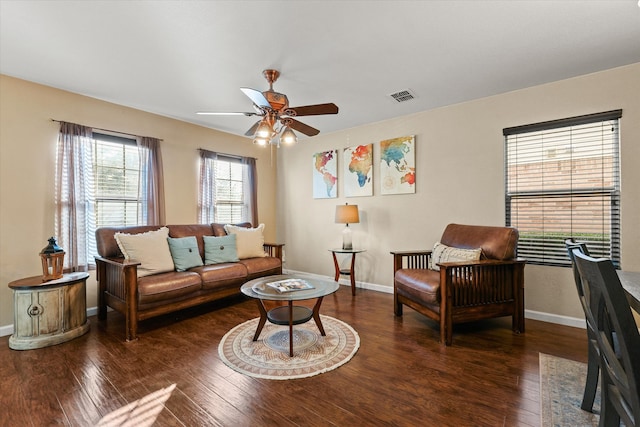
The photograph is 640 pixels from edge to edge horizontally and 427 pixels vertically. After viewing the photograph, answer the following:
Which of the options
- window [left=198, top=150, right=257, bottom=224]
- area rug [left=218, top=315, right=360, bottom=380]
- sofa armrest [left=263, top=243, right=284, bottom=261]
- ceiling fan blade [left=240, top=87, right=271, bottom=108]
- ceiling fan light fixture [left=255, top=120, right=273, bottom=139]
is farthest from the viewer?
window [left=198, top=150, right=257, bottom=224]

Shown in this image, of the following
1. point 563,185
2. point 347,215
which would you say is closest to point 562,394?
point 563,185

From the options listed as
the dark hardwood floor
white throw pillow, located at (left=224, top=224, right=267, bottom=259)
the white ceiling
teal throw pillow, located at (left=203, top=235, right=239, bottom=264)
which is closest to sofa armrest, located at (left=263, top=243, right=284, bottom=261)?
white throw pillow, located at (left=224, top=224, right=267, bottom=259)

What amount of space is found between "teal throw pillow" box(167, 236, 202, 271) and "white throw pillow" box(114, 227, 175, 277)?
0.21 ft

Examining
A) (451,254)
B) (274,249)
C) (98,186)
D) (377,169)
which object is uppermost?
(377,169)

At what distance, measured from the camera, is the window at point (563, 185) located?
9.24 ft

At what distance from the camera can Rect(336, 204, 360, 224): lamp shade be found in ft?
13.9

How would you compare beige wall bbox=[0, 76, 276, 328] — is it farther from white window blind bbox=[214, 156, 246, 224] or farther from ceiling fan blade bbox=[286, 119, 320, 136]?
ceiling fan blade bbox=[286, 119, 320, 136]

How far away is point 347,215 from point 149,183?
2.74 meters

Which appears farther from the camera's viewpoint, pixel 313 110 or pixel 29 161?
pixel 29 161

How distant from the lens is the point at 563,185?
3.04 metres

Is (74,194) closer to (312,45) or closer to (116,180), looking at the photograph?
(116,180)

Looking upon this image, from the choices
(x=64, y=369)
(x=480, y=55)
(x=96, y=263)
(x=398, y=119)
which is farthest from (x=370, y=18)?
(x=96, y=263)

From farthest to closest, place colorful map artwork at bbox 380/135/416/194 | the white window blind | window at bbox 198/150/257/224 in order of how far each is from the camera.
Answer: the white window blind
window at bbox 198/150/257/224
colorful map artwork at bbox 380/135/416/194

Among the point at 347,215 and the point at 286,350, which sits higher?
the point at 347,215
